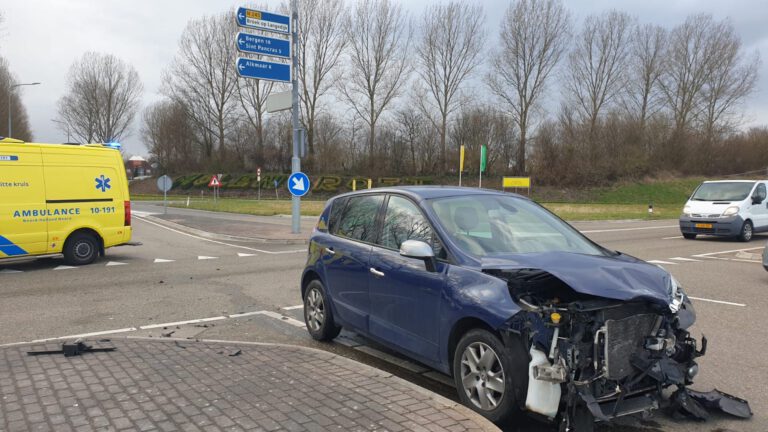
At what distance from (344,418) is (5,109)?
69.6 meters

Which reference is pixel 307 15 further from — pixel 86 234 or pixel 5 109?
pixel 86 234

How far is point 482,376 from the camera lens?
3713mm

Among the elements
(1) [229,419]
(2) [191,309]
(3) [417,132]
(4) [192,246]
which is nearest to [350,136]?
(3) [417,132]

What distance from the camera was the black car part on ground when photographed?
130 inches

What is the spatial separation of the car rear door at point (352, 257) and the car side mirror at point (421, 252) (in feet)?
2.91

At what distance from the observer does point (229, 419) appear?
3443 millimetres

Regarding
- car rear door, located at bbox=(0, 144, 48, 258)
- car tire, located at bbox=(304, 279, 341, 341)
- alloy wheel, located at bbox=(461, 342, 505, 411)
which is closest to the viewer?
alloy wheel, located at bbox=(461, 342, 505, 411)

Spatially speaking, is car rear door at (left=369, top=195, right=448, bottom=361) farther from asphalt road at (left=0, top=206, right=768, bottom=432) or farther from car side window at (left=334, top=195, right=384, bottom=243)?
asphalt road at (left=0, top=206, right=768, bottom=432)

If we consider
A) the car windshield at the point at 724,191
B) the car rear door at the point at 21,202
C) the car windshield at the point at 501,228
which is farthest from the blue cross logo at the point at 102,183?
the car windshield at the point at 724,191

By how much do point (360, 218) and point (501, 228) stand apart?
1.50 meters

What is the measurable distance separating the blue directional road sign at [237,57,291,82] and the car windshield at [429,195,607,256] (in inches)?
579

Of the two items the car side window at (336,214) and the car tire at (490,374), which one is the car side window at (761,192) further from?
the car tire at (490,374)

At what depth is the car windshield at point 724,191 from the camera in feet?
56.5

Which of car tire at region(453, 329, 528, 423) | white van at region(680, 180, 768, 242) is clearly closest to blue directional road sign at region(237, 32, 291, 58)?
white van at region(680, 180, 768, 242)
